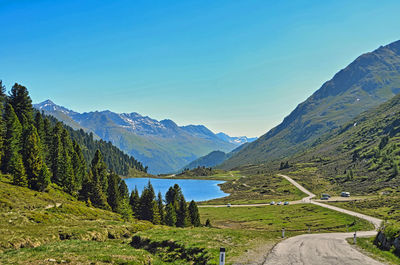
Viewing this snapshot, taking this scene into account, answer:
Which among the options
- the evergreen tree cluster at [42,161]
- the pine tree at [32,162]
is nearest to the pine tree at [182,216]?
the evergreen tree cluster at [42,161]

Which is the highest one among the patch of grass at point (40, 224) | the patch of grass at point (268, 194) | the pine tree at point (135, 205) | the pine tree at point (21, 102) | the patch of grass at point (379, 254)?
the pine tree at point (21, 102)

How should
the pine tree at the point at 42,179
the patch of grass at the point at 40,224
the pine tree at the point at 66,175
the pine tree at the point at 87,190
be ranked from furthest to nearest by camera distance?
1. the pine tree at the point at 87,190
2. the pine tree at the point at 66,175
3. the pine tree at the point at 42,179
4. the patch of grass at the point at 40,224

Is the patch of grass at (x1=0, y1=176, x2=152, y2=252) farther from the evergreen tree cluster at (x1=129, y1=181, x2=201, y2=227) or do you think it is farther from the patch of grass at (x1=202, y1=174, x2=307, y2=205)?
the patch of grass at (x1=202, y1=174, x2=307, y2=205)

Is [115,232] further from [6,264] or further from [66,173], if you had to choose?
[66,173]

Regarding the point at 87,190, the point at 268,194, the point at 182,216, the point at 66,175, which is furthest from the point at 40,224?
the point at 268,194

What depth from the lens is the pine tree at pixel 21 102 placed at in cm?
9490

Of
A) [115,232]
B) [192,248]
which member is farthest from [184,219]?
[192,248]

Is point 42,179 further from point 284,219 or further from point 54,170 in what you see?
point 284,219

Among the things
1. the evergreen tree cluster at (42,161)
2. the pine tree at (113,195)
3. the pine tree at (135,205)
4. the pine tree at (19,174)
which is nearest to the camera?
the pine tree at (19,174)

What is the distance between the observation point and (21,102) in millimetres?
97188

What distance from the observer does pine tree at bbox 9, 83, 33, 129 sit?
311ft

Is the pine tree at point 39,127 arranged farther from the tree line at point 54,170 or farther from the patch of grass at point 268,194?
the patch of grass at point 268,194

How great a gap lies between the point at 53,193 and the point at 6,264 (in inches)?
2354

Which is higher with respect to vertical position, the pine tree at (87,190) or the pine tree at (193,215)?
the pine tree at (87,190)
